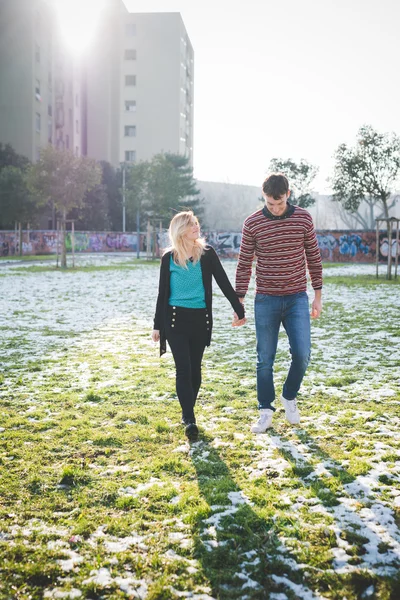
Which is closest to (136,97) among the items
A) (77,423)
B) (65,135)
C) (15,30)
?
(65,135)

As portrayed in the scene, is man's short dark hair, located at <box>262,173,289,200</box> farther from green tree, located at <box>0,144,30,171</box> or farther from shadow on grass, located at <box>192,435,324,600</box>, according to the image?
green tree, located at <box>0,144,30,171</box>

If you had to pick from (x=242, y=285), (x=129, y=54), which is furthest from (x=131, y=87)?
(x=242, y=285)

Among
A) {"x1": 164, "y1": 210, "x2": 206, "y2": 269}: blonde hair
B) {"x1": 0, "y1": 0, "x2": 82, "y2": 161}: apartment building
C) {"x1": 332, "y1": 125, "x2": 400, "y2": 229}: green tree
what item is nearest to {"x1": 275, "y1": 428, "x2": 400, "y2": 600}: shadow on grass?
{"x1": 164, "y1": 210, "x2": 206, "y2": 269}: blonde hair

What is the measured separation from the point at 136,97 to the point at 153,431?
284 feet

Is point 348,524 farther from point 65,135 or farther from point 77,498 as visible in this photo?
point 65,135

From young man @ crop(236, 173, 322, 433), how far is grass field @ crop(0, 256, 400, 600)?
0.57 meters

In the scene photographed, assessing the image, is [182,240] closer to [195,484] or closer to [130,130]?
[195,484]

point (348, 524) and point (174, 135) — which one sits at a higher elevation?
point (174, 135)

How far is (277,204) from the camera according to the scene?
15.6 feet

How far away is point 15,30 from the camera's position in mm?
59531

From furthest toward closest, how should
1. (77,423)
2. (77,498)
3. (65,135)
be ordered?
1. (65,135)
2. (77,423)
3. (77,498)

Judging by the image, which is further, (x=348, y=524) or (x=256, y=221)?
(x=256, y=221)

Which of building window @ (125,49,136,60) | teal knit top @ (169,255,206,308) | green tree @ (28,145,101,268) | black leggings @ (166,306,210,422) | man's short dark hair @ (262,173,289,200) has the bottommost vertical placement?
black leggings @ (166,306,210,422)

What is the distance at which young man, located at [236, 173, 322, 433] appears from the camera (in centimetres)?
483
